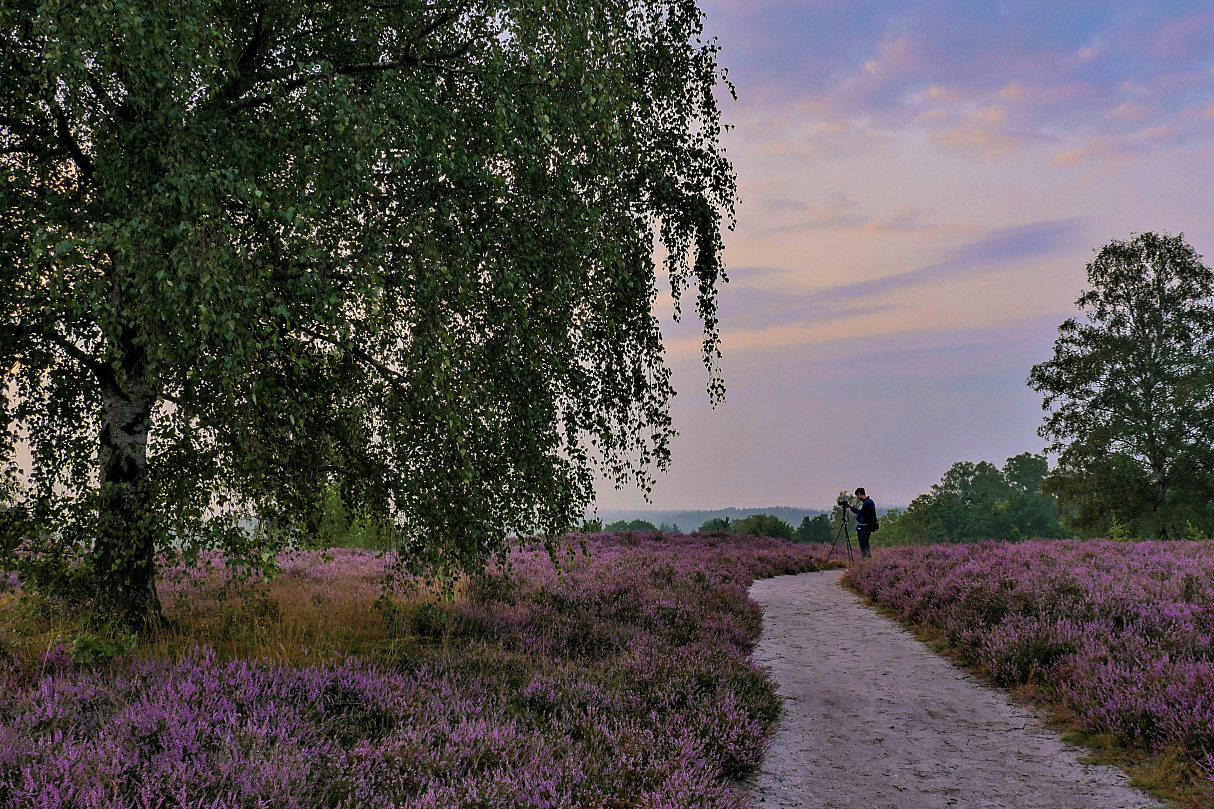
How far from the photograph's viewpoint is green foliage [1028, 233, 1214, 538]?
29.8 meters

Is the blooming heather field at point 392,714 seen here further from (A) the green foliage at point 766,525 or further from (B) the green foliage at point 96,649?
(A) the green foliage at point 766,525

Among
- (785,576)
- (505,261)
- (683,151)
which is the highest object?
(683,151)

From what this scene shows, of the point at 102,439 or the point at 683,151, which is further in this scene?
the point at 683,151

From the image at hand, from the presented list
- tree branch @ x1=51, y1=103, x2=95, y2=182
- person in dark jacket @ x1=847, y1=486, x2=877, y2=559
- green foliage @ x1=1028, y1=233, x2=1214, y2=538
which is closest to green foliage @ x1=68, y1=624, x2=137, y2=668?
tree branch @ x1=51, y1=103, x2=95, y2=182

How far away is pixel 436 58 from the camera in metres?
7.12

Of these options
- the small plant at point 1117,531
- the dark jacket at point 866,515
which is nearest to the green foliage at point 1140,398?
the small plant at point 1117,531

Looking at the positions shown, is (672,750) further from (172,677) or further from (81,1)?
(81,1)

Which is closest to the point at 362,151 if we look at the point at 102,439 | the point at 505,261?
the point at 505,261

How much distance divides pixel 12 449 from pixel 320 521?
335cm

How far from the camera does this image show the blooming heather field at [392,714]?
3.55 meters

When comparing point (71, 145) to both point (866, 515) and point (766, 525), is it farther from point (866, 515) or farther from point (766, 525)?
point (766, 525)

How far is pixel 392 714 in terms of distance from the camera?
495 cm

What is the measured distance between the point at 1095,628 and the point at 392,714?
8079mm

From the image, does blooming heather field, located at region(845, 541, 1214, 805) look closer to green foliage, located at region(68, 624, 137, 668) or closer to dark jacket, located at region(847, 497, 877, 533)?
dark jacket, located at region(847, 497, 877, 533)
